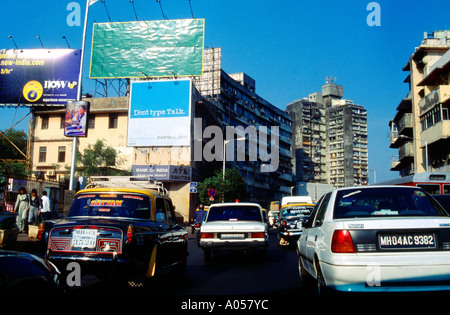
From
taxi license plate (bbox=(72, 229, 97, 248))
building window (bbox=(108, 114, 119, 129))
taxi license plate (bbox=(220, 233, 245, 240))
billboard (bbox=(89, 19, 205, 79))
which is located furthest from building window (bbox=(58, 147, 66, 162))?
taxi license plate (bbox=(72, 229, 97, 248))

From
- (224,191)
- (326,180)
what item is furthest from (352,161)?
(224,191)

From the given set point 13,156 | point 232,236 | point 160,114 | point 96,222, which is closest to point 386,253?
point 96,222

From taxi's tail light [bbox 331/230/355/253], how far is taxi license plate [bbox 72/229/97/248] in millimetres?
3362

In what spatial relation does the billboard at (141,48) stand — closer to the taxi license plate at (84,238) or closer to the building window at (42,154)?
the building window at (42,154)

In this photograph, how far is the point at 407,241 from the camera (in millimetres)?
4684

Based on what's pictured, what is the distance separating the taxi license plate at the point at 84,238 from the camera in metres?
6.07

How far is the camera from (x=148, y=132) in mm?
35344

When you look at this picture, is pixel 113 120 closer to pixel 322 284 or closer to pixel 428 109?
pixel 428 109

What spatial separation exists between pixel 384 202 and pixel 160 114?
30664 millimetres

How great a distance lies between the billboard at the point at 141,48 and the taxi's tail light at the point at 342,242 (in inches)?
1283

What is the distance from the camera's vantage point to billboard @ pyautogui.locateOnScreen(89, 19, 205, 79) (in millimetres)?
36188

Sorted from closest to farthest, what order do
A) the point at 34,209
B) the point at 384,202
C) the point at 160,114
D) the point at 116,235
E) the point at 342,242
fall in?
the point at 342,242, the point at 384,202, the point at 116,235, the point at 34,209, the point at 160,114

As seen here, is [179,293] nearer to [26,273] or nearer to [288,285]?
[288,285]
